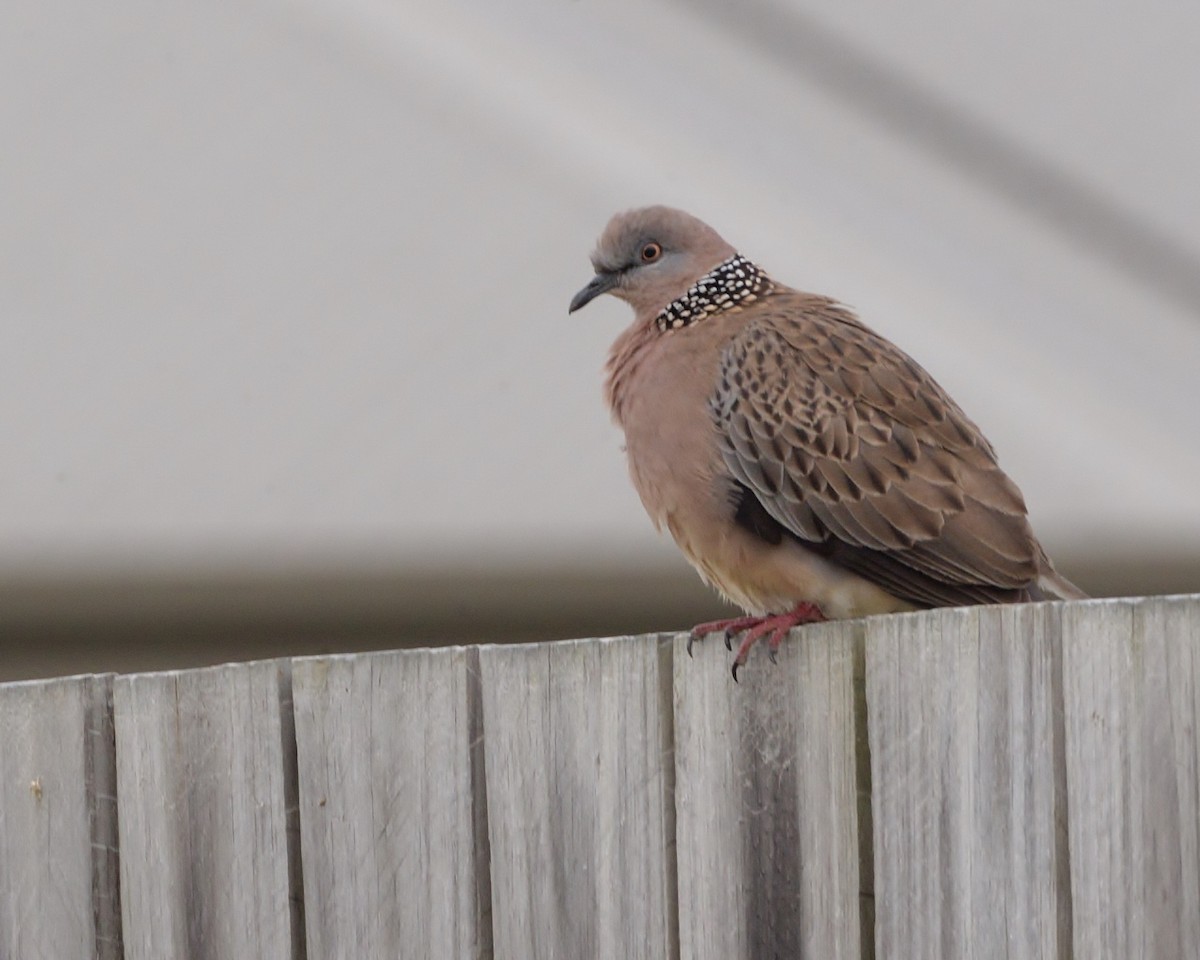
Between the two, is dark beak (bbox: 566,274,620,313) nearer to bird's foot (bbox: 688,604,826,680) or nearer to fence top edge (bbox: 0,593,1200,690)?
bird's foot (bbox: 688,604,826,680)

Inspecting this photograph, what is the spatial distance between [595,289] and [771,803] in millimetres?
2334

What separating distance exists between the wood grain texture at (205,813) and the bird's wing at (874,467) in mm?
1322

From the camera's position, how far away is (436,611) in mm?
4977

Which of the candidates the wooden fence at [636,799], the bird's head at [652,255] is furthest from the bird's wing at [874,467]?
the wooden fence at [636,799]

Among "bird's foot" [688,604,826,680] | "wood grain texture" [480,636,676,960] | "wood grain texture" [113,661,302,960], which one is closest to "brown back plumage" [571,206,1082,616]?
"bird's foot" [688,604,826,680]

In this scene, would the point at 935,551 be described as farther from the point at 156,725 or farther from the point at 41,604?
the point at 41,604

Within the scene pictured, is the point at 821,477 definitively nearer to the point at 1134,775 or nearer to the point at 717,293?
the point at 717,293

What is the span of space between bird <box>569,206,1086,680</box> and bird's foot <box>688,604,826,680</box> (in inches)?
13.8

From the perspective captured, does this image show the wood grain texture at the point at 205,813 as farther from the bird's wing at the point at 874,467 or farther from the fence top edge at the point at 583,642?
the bird's wing at the point at 874,467

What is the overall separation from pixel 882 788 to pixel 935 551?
51.1 inches

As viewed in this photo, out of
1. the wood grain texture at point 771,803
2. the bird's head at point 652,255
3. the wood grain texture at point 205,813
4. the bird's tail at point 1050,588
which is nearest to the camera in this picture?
the wood grain texture at point 771,803

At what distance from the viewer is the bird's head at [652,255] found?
14.9 ft

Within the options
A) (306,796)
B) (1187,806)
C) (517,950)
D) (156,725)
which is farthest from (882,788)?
(156,725)

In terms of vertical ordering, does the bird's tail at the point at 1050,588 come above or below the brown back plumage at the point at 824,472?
below
